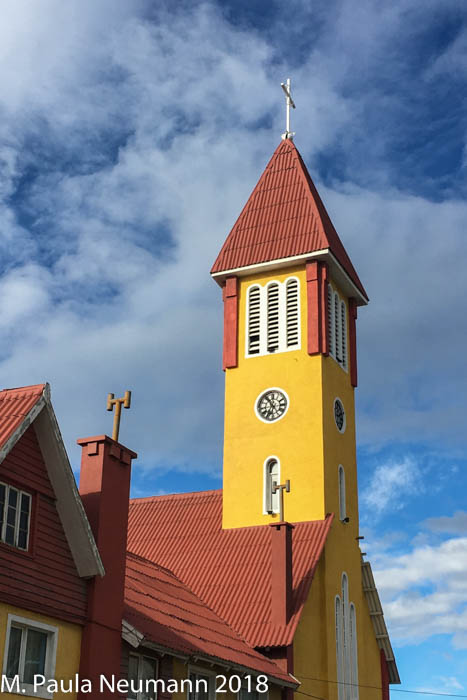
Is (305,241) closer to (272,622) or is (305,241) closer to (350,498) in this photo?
(350,498)

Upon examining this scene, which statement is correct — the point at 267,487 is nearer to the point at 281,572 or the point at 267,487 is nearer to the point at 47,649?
the point at 281,572

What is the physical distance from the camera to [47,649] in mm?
18047

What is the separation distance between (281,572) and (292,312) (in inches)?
421

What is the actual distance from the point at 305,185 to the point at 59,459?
23.3m

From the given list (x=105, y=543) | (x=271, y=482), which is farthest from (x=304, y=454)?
(x=105, y=543)

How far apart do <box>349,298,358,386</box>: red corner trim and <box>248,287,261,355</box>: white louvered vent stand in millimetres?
4202

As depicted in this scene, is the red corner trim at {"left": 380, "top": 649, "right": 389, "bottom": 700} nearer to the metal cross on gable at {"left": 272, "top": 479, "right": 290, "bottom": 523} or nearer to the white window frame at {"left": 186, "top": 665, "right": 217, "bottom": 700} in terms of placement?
the metal cross on gable at {"left": 272, "top": 479, "right": 290, "bottom": 523}

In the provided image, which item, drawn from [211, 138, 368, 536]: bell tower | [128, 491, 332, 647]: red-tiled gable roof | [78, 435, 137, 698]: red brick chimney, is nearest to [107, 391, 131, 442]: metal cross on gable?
[78, 435, 137, 698]: red brick chimney

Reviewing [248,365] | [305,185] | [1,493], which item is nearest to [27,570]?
[1,493]

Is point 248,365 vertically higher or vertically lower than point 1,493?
higher

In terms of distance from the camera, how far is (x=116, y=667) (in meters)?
19.5

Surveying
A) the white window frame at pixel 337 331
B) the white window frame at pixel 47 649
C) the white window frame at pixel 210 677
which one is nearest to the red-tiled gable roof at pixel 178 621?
the white window frame at pixel 210 677

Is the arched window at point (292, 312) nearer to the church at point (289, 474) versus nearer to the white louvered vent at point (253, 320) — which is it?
the church at point (289, 474)

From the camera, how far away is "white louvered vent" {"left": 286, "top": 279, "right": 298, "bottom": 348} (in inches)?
1427
